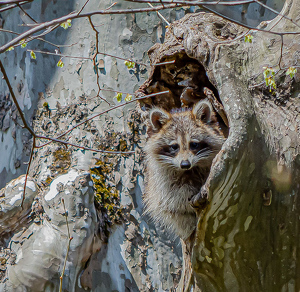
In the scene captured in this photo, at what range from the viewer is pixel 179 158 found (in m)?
2.40

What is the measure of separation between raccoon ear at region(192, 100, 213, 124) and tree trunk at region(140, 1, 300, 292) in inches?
21.6

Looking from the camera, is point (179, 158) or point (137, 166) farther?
point (137, 166)

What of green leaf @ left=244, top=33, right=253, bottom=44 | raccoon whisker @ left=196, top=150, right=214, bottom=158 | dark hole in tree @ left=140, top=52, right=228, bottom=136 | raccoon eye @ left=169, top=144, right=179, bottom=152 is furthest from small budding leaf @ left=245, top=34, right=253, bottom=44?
raccoon eye @ left=169, top=144, right=179, bottom=152

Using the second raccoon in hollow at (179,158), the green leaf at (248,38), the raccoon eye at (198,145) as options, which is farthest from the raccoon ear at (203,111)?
the green leaf at (248,38)

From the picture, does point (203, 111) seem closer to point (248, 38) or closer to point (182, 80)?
point (182, 80)

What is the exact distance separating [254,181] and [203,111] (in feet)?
3.00

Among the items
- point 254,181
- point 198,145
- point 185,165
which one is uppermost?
point 198,145

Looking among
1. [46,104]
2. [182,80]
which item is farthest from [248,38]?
[46,104]

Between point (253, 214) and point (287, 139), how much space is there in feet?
1.16


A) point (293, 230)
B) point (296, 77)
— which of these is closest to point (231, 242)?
point (293, 230)

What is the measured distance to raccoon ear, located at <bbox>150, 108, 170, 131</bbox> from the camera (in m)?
2.61

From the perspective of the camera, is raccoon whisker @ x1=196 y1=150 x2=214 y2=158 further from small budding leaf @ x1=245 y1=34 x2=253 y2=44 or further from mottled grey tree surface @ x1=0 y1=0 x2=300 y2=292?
small budding leaf @ x1=245 y1=34 x2=253 y2=44

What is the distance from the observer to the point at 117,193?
283 centimetres

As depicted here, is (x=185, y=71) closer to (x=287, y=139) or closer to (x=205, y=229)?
(x=287, y=139)
